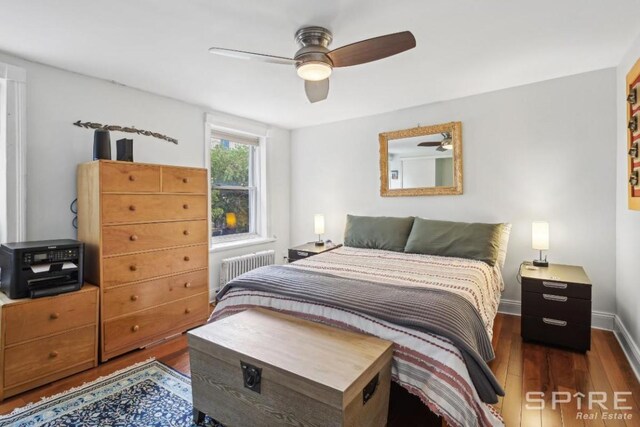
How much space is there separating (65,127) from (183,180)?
37.9 inches

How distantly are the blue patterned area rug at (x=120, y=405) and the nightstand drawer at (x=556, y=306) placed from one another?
7.89 feet

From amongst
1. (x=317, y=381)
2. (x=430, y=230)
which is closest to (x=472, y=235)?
(x=430, y=230)

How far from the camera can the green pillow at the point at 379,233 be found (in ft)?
11.0

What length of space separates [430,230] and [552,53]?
1.72 metres

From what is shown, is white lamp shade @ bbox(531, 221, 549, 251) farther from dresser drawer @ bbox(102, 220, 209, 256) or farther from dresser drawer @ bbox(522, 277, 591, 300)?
dresser drawer @ bbox(102, 220, 209, 256)

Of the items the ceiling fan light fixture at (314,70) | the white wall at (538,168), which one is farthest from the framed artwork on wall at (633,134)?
the ceiling fan light fixture at (314,70)

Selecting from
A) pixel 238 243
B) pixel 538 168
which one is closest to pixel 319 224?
pixel 238 243

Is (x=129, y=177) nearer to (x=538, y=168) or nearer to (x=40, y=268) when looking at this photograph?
(x=40, y=268)

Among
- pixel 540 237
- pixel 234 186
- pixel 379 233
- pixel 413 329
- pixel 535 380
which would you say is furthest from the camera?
pixel 234 186

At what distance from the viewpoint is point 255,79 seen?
9.04ft

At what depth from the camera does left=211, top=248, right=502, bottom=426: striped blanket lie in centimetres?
136

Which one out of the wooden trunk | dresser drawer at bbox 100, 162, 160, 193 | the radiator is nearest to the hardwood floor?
the wooden trunk

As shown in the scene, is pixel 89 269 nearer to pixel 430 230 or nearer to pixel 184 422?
pixel 184 422

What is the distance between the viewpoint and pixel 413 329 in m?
1.51
